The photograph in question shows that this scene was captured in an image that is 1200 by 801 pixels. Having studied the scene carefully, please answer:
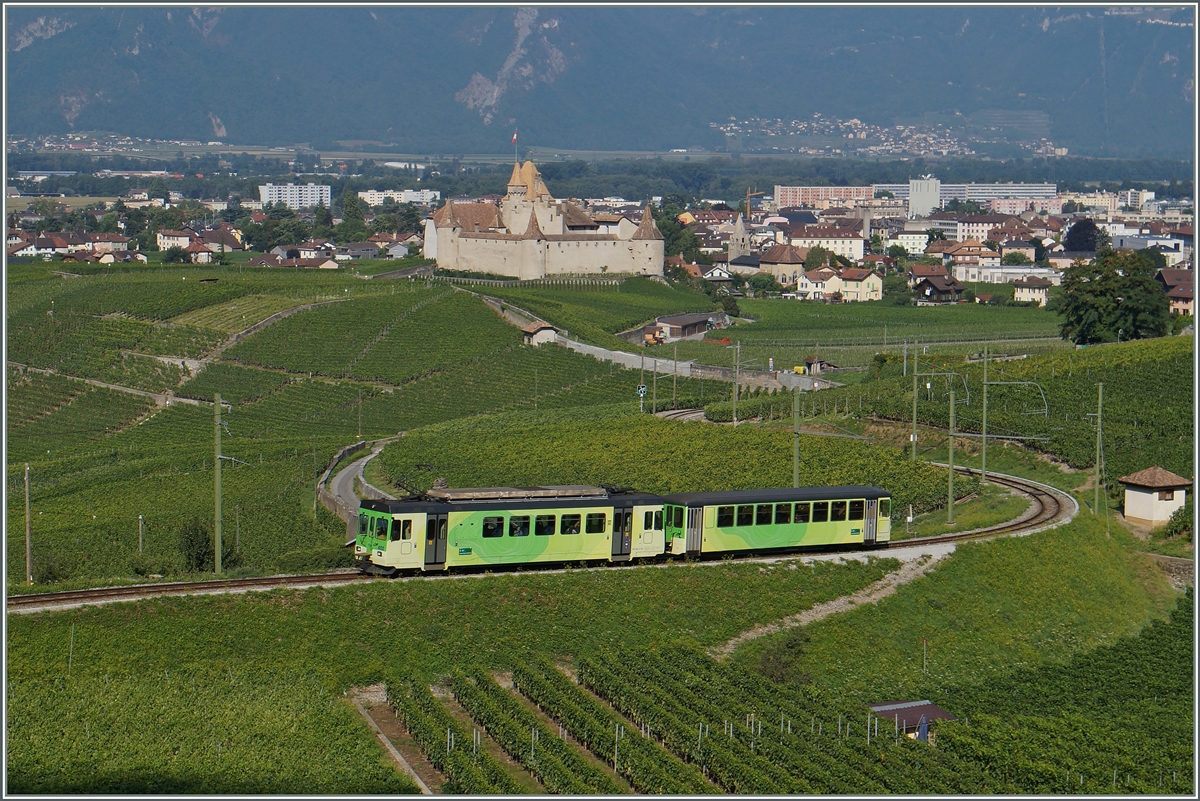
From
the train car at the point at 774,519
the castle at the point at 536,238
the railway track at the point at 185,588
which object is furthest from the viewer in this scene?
the castle at the point at 536,238

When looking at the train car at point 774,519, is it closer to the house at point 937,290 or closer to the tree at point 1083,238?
the house at point 937,290

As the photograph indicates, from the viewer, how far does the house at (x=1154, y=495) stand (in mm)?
48125

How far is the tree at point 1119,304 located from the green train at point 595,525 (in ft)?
163

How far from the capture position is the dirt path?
3569cm

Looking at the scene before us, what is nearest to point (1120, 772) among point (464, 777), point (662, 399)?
point (464, 777)

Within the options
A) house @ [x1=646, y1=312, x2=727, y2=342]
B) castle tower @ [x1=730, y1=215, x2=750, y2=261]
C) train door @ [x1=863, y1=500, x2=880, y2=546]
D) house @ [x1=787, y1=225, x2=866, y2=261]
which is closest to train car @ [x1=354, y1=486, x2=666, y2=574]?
train door @ [x1=863, y1=500, x2=880, y2=546]

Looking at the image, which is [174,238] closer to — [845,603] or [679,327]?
[679,327]

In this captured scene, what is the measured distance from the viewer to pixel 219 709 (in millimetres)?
29625

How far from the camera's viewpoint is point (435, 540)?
35.4 m

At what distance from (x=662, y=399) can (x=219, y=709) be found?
48015mm

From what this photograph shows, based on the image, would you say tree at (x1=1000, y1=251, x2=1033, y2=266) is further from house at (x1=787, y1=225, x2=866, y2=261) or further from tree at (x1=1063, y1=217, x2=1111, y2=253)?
house at (x1=787, y1=225, x2=866, y2=261)

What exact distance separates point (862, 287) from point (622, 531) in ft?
346

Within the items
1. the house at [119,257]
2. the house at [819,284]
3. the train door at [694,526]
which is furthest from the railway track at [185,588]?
the house at [119,257]

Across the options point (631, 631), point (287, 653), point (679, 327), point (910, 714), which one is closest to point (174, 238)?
point (679, 327)
